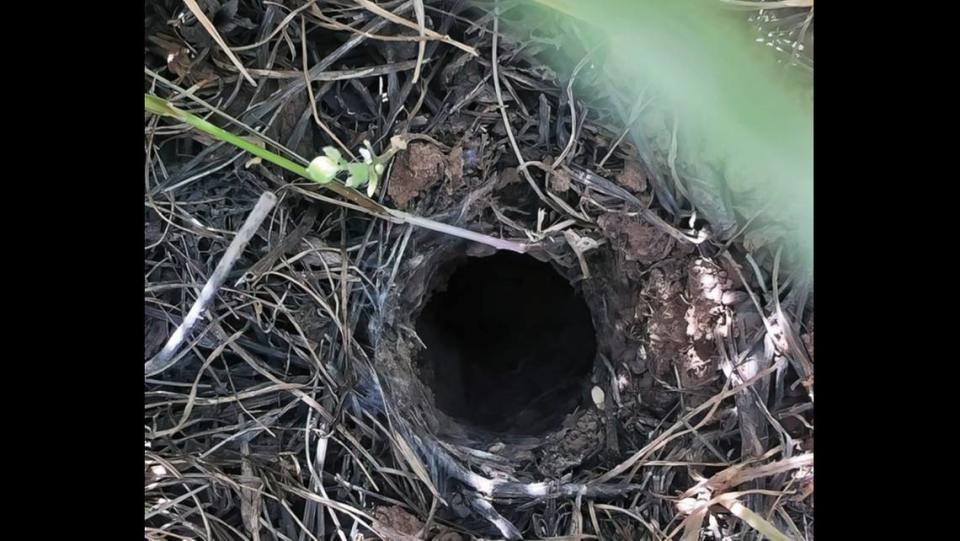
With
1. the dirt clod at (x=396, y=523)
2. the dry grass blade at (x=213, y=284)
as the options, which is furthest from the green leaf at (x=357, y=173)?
the dirt clod at (x=396, y=523)

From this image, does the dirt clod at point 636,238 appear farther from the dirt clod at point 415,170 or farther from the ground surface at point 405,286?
the dirt clod at point 415,170

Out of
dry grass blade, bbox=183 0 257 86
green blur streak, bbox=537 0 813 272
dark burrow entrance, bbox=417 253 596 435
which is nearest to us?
green blur streak, bbox=537 0 813 272

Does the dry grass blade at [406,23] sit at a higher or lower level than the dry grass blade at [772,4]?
lower

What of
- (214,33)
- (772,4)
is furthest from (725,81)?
(214,33)

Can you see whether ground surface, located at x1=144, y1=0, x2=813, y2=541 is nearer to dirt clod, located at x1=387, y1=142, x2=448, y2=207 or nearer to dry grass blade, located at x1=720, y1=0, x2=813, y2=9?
dirt clod, located at x1=387, y1=142, x2=448, y2=207

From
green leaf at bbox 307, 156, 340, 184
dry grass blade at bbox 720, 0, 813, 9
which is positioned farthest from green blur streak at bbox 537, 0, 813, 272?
green leaf at bbox 307, 156, 340, 184

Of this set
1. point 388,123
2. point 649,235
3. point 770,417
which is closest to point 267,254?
point 388,123
